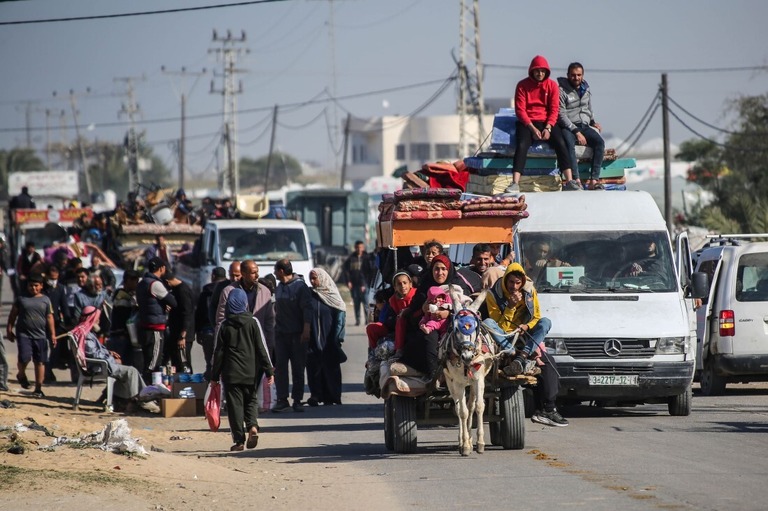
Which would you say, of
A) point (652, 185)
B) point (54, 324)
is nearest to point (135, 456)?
point (54, 324)

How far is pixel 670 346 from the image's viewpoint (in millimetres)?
13758

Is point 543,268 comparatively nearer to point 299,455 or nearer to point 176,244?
point 299,455

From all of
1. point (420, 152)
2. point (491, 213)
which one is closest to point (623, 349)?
point (491, 213)

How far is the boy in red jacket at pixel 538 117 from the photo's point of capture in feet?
53.7

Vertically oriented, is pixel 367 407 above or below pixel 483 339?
below

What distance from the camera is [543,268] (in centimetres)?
1441

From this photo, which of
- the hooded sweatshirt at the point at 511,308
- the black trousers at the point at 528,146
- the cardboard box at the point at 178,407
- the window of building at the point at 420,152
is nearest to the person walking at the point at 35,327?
the cardboard box at the point at 178,407

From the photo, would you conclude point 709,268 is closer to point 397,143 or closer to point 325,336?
point 325,336

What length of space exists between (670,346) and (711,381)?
12.2 ft

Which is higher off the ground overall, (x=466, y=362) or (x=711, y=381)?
(x=466, y=362)

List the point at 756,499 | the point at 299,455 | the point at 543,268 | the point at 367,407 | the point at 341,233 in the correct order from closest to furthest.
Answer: the point at 756,499 → the point at 299,455 → the point at 543,268 → the point at 367,407 → the point at 341,233

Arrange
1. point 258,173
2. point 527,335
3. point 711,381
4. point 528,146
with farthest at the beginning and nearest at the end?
1. point 258,173
2. point 711,381
3. point 528,146
4. point 527,335

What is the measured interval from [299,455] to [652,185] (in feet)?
147

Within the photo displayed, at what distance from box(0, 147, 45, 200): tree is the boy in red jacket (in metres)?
123
